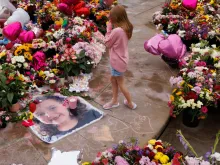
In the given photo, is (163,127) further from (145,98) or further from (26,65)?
(26,65)

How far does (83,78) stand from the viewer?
490 cm

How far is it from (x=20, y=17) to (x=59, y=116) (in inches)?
127

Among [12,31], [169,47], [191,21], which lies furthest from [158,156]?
[191,21]

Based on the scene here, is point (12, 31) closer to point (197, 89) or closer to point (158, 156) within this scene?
point (197, 89)

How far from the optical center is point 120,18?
11.7 feet

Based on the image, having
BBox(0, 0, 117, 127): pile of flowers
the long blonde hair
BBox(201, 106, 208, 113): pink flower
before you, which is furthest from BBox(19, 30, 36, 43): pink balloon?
BBox(201, 106, 208, 113): pink flower

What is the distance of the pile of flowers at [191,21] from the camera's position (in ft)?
18.1

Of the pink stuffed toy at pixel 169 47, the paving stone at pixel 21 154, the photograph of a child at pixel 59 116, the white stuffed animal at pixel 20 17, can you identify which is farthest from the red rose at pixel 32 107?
the white stuffed animal at pixel 20 17

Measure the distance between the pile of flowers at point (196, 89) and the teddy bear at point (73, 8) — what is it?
276 cm

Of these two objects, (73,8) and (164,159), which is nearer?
(164,159)

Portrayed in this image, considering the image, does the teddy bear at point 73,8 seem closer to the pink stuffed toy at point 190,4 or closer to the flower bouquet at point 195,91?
the pink stuffed toy at point 190,4

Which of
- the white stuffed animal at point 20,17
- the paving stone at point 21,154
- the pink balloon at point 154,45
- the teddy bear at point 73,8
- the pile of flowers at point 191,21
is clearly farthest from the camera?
the white stuffed animal at point 20,17

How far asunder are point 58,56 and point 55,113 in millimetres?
1169

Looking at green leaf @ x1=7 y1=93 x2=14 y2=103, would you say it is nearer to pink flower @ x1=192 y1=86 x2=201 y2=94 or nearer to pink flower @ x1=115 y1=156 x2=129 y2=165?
pink flower @ x1=115 y1=156 x2=129 y2=165
